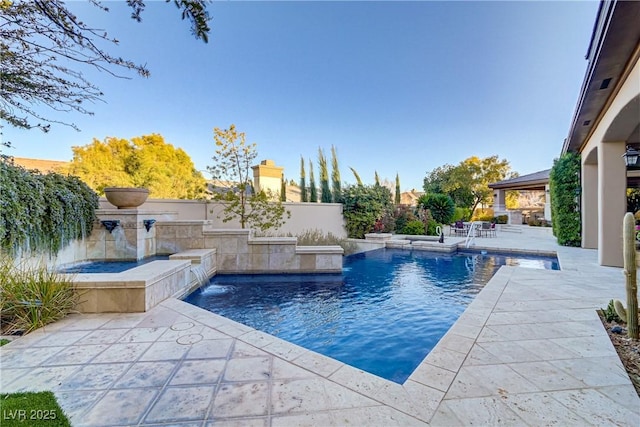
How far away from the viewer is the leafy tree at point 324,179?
14.0m

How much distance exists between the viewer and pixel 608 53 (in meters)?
4.49

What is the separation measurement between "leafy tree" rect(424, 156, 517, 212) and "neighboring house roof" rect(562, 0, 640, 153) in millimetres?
17090

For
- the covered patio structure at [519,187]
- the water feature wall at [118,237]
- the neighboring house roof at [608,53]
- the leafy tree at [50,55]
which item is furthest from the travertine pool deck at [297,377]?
the covered patio structure at [519,187]

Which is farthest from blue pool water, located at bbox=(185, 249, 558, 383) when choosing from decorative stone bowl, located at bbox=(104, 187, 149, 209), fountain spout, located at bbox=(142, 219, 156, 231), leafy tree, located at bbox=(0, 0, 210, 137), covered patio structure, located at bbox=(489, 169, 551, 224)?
covered patio structure, located at bbox=(489, 169, 551, 224)

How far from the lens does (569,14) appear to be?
8117 millimetres

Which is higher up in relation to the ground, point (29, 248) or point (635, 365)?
point (29, 248)

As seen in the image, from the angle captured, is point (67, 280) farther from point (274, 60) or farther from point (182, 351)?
point (274, 60)

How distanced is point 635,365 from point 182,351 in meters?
4.46

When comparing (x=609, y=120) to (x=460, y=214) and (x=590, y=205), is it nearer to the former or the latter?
(x=590, y=205)

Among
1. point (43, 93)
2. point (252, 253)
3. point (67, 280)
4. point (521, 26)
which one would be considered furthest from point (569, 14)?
point (67, 280)

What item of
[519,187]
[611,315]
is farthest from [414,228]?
[519,187]

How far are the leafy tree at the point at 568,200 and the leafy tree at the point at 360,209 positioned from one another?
7119mm

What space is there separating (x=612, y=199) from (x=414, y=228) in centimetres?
830

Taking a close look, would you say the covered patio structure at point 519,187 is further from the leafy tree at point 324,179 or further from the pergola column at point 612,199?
the leafy tree at point 324,179
